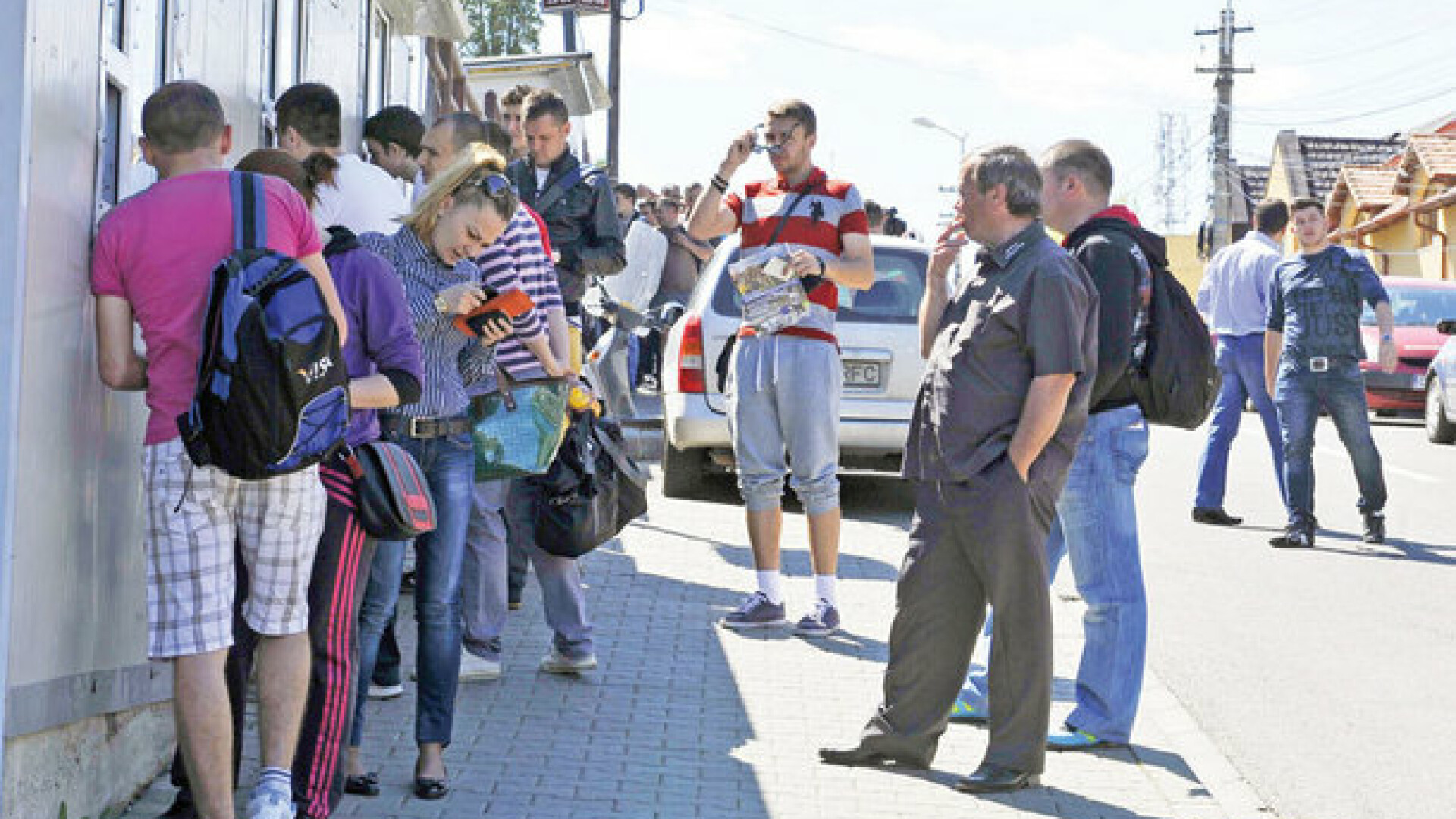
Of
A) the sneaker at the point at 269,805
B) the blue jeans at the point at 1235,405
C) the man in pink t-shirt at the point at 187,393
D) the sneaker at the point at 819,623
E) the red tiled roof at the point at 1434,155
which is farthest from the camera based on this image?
the red tiled roof at the point at 1434,155

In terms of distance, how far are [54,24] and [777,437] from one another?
441 cm

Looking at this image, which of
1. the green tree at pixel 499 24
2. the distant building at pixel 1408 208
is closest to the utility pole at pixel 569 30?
the distant building at pixel 1408 208

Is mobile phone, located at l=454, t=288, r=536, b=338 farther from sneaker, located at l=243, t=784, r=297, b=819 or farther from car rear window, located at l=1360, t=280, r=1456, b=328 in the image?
car rear window, located at l=1360, t=280, r=1456, b=328

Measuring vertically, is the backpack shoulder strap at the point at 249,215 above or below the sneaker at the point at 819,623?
above

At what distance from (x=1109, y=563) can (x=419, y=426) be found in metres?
2.26

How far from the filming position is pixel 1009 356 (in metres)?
5.86

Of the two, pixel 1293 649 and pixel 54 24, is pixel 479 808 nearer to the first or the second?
pixel 54 24

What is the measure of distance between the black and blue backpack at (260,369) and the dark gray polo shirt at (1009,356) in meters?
2.01

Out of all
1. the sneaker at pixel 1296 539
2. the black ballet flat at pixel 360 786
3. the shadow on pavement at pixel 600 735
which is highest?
the black ballet flat at pixel 360 786

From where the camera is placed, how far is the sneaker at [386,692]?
6.82m

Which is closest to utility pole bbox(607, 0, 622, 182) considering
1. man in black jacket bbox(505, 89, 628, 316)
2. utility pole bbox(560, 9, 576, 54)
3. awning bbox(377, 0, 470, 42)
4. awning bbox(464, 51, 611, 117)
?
utility pole bbox(560, 9, 576, 54)

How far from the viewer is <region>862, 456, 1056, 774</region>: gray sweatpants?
589 centimetres

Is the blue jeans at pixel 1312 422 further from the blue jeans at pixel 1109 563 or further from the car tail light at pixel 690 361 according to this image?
the blue jeans at pixel 1109 563

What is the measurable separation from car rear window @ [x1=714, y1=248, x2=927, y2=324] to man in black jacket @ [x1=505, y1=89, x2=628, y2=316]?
143 inches
